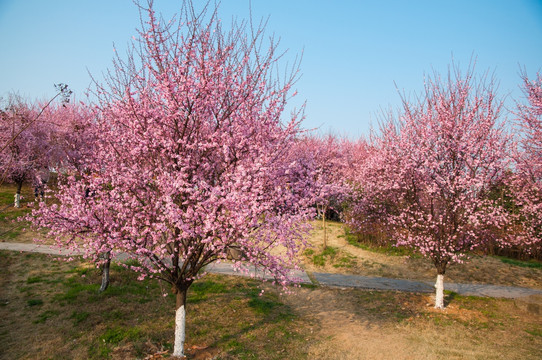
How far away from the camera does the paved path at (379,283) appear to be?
10938 mm

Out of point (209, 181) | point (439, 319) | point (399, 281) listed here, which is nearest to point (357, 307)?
point (439, 319)

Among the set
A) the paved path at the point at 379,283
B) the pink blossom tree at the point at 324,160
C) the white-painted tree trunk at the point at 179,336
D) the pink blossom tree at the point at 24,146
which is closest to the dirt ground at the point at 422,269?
the paved path at the point at 379,283

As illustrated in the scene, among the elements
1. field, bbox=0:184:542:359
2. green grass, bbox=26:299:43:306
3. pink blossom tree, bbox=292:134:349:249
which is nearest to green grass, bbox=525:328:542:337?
field, bbox=0:184:542:359

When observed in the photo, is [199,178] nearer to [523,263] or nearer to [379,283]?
[379,283]

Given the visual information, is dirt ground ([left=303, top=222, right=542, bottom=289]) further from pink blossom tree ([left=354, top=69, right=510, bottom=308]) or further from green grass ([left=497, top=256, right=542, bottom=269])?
pink blossom tree ([left=354, top=69, right=510, bottom=308])

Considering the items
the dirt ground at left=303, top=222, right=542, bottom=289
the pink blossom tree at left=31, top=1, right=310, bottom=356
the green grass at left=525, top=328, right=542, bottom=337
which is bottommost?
the green grass at left=525, top=328, right=542, bottom=337

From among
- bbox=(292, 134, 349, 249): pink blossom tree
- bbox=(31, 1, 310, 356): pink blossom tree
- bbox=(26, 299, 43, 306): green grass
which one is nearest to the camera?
bbox=(31, 1, 310, 356): pink blossom tree

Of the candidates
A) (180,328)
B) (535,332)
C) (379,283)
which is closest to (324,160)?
(379,283)

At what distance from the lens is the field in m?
6.51

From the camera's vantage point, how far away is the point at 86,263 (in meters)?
10.7

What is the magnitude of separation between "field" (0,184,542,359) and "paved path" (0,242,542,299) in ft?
1.96

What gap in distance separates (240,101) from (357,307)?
6609 mm

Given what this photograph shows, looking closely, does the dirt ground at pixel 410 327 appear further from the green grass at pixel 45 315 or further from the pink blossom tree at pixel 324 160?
the pink blossom tree at pixel 324 160

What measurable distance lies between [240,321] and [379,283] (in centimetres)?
591
